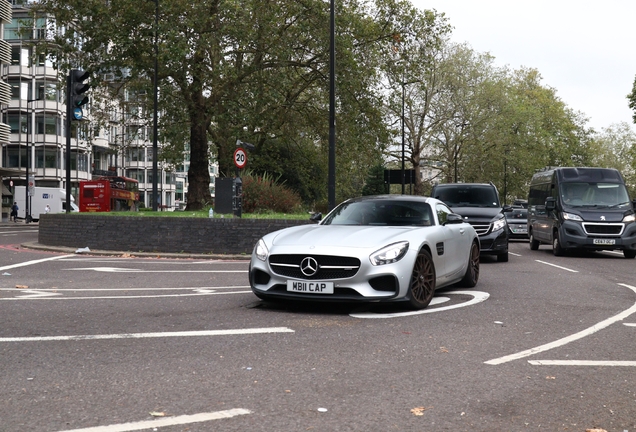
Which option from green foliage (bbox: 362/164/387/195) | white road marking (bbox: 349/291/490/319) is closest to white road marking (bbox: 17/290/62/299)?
white road marking (bbox: 349/291/490/319)

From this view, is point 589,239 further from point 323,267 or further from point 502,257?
point 323,267

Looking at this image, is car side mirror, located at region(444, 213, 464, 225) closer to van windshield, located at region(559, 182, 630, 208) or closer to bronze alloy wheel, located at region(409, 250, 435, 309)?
bronze alloy wheel, located at region(409, 250, 435, 309)

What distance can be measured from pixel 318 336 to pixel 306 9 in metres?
23.4

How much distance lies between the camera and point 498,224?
1762 cm

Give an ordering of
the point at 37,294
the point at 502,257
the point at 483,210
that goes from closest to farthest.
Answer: the point at 37,294 → the point at 483,210 → the point at 502,257

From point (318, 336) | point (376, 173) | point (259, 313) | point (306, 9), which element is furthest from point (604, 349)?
point (376, 173)

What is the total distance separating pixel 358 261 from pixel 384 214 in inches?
74.7

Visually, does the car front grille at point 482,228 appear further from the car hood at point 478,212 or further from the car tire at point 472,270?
the car tire at point 472,270

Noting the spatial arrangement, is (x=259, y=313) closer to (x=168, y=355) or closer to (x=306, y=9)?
(x=168, y=355)

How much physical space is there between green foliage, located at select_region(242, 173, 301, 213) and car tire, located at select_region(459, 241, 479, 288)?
1321 centimetres

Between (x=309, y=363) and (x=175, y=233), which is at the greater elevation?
(x=175, y=233)

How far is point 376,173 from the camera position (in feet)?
293

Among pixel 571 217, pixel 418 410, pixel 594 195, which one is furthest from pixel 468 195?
pixel 418 410

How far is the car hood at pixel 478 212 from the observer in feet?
58.0
